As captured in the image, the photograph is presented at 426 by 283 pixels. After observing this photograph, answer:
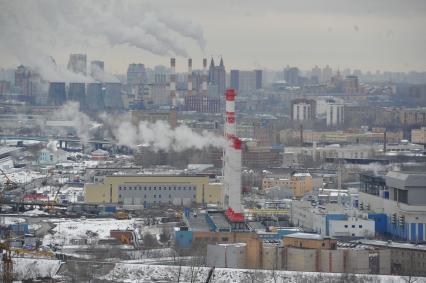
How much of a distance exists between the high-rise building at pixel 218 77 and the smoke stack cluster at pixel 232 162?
18446mm

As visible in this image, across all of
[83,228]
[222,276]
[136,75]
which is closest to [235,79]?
[136,75]

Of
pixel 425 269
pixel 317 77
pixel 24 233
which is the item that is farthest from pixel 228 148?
pixel 317 77

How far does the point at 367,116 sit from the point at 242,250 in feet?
75.6

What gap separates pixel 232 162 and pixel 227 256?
3.36 m

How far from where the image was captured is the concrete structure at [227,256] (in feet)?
42.1

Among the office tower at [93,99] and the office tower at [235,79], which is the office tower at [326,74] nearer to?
the office tower at [235,79]

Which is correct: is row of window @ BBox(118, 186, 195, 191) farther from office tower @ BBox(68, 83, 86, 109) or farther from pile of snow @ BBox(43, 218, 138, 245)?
office tower @ BBox(68, 83, 86, 109)

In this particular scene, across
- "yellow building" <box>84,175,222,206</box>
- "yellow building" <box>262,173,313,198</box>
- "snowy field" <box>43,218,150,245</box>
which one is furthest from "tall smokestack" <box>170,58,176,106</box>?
"snowy field" <box>43,218,150,245</box>

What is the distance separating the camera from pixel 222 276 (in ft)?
40.1

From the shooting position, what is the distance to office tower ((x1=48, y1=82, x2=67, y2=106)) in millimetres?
32219

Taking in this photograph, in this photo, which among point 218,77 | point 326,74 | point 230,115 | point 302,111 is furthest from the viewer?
point 326,74

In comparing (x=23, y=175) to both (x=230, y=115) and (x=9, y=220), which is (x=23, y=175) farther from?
(x=230, y=115)

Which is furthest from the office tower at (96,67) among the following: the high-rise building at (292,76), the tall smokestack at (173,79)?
the high-rise building at (292,76)

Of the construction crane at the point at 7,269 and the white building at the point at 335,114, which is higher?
the white building at the point at 335,114
